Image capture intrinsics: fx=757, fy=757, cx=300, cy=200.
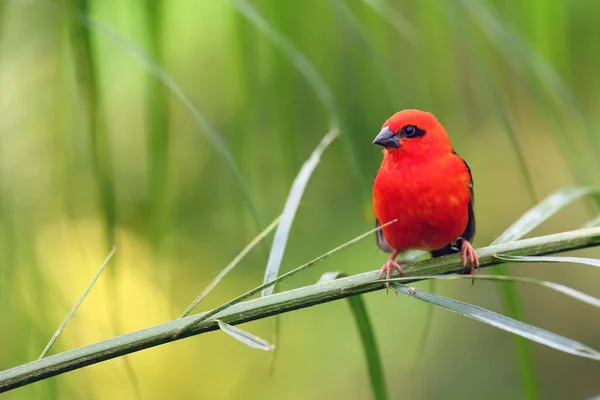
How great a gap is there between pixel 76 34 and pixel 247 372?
2.81 meters

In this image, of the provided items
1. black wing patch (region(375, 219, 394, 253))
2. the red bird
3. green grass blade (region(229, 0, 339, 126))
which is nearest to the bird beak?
the red bird

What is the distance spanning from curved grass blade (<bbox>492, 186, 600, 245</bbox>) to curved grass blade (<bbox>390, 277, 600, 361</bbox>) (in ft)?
0.49

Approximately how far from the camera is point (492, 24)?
36.1 inches

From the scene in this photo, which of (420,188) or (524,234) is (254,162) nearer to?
(420,188)

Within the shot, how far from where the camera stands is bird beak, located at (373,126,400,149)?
133cm

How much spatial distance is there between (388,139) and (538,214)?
0.60 m

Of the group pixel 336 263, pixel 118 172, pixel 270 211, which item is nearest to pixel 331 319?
pixel 336 263

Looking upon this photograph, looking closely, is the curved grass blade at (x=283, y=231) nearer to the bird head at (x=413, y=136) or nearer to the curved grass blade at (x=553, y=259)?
the curved grass blade at (x=553, y=259)

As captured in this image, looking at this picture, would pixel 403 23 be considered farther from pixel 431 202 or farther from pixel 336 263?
pixel 336 263

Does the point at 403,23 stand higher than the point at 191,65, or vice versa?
the point at 191,65

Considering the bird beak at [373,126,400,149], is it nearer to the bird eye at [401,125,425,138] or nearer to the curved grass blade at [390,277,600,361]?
the bird eye at [401,125,425,138]

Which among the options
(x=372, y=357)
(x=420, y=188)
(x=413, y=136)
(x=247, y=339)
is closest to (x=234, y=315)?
(x=247, y=339)

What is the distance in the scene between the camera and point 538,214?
0.77m

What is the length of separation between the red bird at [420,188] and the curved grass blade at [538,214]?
0.35 m
